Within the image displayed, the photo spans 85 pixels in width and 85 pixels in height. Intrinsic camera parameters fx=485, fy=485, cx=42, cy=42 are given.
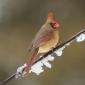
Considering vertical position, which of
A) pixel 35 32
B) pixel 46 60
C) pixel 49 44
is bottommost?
pixel 46 60

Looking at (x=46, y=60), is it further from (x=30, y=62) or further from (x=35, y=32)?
(x=35, y=32)

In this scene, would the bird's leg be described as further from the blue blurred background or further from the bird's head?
the blue blurred background

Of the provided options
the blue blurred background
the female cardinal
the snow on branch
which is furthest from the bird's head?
the blue blurred background

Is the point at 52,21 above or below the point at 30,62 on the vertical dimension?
above

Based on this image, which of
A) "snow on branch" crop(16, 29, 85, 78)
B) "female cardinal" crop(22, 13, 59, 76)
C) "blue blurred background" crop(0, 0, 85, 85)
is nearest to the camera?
"snow on branch" crop(16, 29, 85, 78)

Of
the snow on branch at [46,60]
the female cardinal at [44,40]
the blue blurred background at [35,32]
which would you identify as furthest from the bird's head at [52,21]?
the blue blurred background at [35,32]

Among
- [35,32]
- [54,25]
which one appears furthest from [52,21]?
[35,32]

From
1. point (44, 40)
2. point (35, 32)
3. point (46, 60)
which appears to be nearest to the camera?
point (46, 60)

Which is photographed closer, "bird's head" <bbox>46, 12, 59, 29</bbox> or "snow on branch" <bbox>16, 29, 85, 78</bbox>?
"snow on branch" <bbox>16, 29, 85, 78</bbox>

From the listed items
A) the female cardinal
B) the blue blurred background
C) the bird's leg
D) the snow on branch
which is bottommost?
the snow on branch

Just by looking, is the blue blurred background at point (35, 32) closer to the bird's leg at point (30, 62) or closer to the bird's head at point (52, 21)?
the bird's head at point (52, 21)
